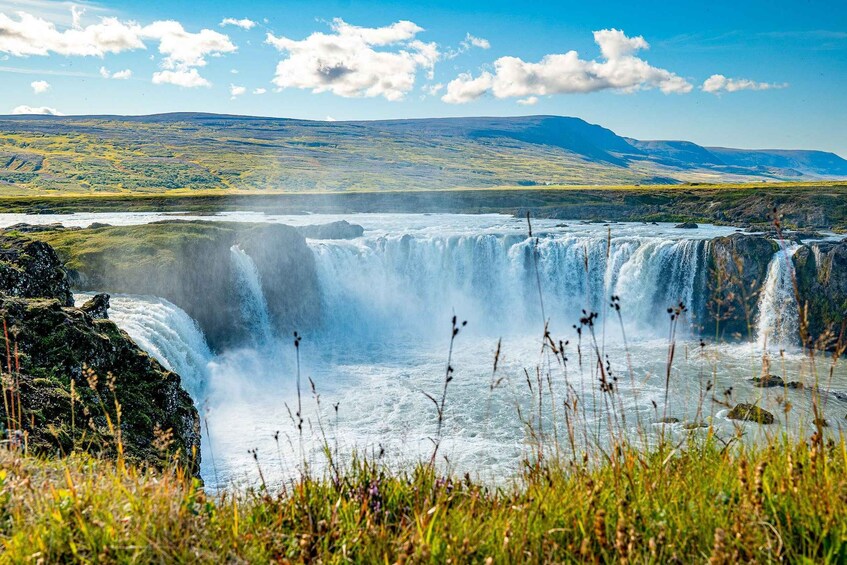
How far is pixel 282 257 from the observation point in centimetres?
3731

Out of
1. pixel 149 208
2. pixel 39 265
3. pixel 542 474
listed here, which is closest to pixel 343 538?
pixel 542 474

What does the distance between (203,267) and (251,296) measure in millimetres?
3413

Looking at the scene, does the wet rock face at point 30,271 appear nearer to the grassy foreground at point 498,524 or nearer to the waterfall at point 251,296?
the grassy foreground at point 498,524

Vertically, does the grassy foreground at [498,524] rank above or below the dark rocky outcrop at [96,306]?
above

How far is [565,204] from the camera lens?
81312 millimetres

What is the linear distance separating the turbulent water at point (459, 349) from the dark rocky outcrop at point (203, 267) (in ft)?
3.29

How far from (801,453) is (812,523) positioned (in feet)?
2.70

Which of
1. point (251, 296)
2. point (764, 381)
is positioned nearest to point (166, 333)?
point (251, 296)

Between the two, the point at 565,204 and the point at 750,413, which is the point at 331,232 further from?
the point at 565,204

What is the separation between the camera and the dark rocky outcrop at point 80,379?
8.09 m

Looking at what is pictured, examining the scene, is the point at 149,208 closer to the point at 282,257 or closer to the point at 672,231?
the point at 282,257

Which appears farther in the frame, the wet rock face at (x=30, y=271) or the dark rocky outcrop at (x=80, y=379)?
the wet rock face at (x=30, y=271)

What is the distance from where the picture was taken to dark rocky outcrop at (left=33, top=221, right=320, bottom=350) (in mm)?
29891

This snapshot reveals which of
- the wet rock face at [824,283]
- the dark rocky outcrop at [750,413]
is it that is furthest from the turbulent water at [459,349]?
the dark rocky outcrop at [750,413]
